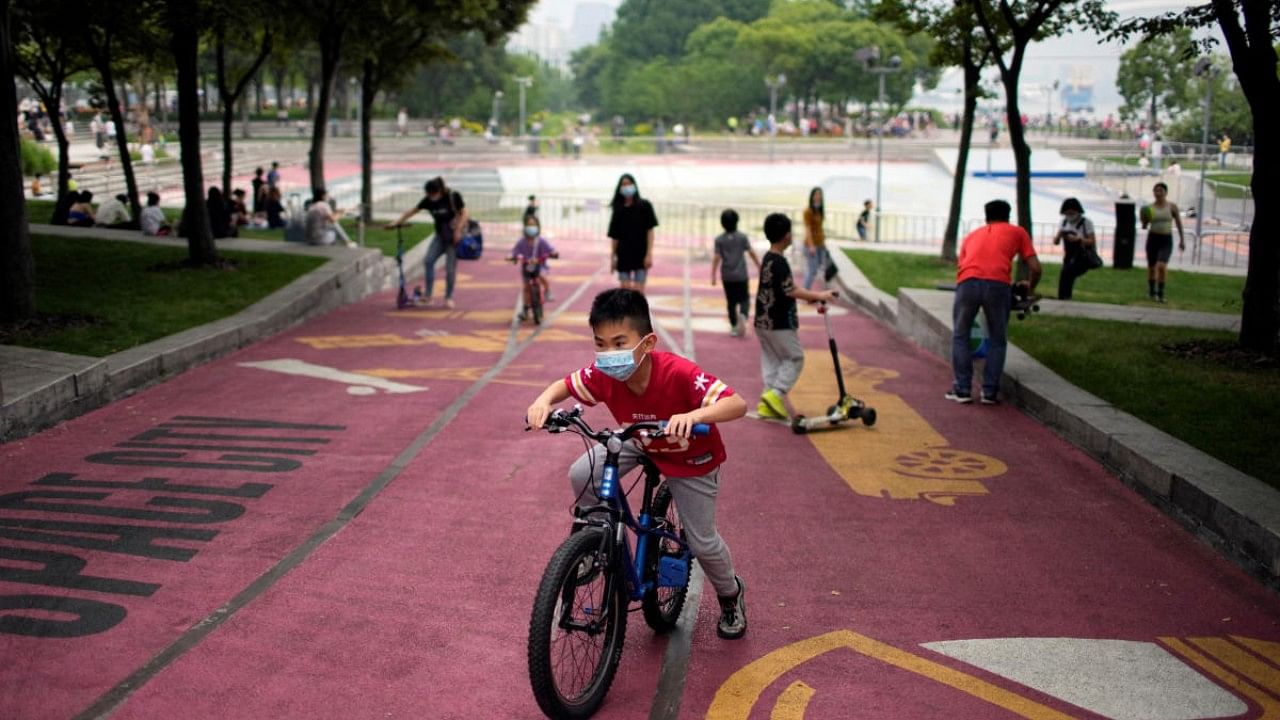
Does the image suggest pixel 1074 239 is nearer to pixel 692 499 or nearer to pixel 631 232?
pixel 631 232

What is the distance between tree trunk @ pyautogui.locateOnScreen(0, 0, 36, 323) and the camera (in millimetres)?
13000

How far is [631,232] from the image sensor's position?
15672 millimetres

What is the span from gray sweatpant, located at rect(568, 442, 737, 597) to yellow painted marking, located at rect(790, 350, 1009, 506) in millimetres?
3288

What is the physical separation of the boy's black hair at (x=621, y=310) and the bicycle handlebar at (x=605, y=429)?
0.39 m

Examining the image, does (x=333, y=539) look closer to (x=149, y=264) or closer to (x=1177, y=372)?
(x=1177, y=372)

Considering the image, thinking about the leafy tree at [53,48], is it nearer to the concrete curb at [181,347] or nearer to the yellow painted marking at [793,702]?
the concrete curb at [181,347]

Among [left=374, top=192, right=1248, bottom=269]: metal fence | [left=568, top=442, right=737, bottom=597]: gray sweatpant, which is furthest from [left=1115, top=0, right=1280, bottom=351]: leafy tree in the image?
[left=374, top=192, right=1248, bottom=269]: metal fence

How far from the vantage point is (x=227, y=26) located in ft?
64.5

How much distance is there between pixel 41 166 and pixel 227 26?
2652 cm

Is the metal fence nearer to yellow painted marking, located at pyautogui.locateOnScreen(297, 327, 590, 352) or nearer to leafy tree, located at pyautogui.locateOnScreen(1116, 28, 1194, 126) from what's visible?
leafy tree, located at pyautogui.locateOnScreen(1116, 28, 1194, 126)

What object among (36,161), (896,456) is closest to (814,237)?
(896,456)

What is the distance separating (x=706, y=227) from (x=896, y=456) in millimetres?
27252

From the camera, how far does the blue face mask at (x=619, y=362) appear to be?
5207mm

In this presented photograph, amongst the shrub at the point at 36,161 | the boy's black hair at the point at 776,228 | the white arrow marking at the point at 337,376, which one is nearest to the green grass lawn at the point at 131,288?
the white arrow marking at the point at 337,376
